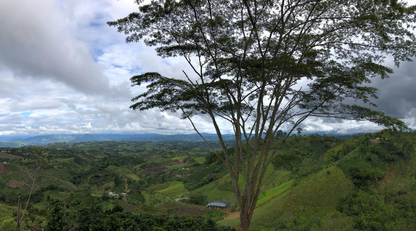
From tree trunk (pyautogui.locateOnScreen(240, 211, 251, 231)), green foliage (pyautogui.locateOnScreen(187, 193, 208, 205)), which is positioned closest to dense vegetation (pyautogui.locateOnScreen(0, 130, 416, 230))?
green foliage (pyautogui.locateOnScreen(187, 193, 208, 205))

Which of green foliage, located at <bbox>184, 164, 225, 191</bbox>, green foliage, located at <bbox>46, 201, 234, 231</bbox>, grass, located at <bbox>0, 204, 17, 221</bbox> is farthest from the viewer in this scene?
green foliage, located at <bbox>184, 164, 225, 191</bbox>

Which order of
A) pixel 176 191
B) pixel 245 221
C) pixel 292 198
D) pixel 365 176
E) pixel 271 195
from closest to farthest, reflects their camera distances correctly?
pixel 245 221 → pixel 365 176 → pixel 292 198 → pixel 271 195 → pixel 176 191

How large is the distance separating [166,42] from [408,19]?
7.22 m

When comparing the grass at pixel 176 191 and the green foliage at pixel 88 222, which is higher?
the green foliage at pixel 88 222

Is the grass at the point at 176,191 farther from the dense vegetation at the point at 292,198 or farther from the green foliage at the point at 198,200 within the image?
the green foliage at the point at 198,200

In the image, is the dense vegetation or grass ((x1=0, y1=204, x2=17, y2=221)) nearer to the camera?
the dense vegetation

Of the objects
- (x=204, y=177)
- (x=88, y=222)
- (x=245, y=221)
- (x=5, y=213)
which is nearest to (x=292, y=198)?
(x=245, y=221)

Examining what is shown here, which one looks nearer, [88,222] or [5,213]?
[88,222]

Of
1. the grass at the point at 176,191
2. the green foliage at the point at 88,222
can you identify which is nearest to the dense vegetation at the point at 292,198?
the green foliage at the point at 88,222

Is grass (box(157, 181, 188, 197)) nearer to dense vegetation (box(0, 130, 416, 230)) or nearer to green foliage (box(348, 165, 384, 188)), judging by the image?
dense vegetation (box(0, 130, 416, 230))

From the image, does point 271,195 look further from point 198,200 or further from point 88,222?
point 88,222

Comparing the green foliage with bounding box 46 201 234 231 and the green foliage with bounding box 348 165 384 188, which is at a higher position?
the green foliage with bounding box 46 201 234 231

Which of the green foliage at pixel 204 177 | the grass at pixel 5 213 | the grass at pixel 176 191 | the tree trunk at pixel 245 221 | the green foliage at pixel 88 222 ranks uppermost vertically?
the tree trunk at pixel 245 221

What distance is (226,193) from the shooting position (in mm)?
42875
